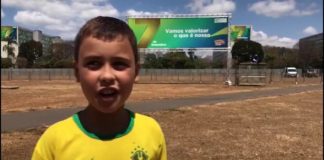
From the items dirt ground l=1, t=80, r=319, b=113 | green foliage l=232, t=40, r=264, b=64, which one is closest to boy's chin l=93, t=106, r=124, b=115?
dirt ground l=1, t=80, r=319, b=113

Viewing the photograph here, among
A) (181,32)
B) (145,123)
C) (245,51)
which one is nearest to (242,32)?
(245,51)

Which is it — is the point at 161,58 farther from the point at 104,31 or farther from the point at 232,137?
the point at 104,31

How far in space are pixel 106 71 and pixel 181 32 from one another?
163 feet

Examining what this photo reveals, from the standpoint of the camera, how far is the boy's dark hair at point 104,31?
1.92 metres

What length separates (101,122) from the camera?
77.5 inches

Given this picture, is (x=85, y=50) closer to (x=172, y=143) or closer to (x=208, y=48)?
(x=172, y=143)

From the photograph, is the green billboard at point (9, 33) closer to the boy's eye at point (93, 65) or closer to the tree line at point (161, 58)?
the tree line at point (161, 58)

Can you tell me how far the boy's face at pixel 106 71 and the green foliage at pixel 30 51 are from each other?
314 feet

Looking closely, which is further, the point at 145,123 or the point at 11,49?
the point at 11,49

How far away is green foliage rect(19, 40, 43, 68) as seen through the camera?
96688 millimetres

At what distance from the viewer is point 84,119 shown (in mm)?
1994

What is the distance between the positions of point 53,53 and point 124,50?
331ft

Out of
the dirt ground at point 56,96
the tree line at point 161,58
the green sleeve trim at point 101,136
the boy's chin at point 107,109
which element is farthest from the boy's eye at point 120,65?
the tree line at point 161,58

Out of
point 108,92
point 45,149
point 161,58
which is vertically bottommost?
point 45,149
